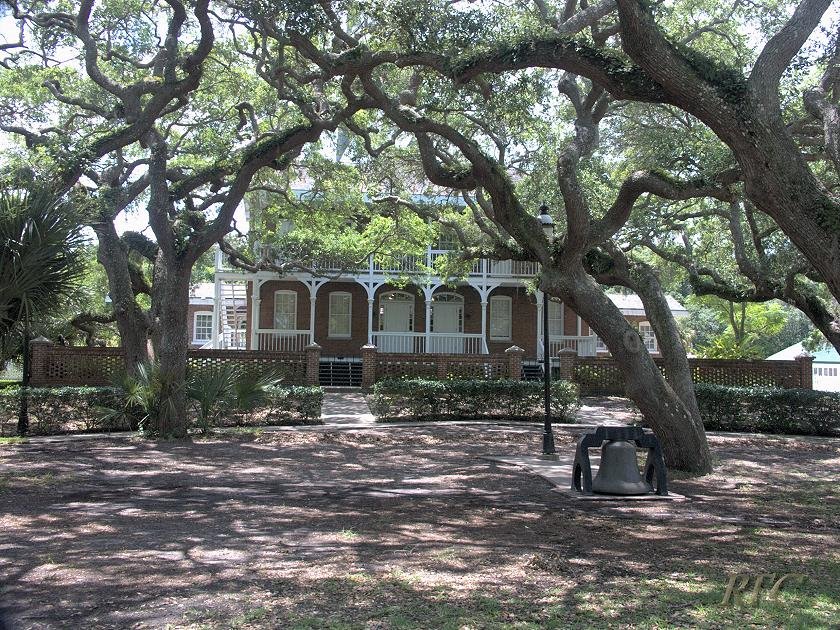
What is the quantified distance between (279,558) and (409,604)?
5.25 ft

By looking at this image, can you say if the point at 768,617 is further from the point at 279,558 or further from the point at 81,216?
the point at 81,216

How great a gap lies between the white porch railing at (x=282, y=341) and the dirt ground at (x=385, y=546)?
1686 centimetres

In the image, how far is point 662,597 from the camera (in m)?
4.82

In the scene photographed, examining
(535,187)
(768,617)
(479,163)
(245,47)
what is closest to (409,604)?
(768,617)

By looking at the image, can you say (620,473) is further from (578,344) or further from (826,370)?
(826,370)

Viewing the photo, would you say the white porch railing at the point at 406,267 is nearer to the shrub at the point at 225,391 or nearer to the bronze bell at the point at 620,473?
the shrub at the point at 225,391

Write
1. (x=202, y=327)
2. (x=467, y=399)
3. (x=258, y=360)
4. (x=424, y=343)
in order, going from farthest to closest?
(x=202, y=327)
(x=424, y=343)
(x=258, y=360)
(x=467, y=399)

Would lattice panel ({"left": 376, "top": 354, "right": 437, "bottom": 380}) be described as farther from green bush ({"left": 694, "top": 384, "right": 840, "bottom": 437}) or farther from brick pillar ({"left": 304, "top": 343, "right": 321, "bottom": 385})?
green bush ({"left": 694, "top": 384, "right": 840, "bottom": 437})

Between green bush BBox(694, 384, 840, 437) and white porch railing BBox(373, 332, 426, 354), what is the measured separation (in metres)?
13.0

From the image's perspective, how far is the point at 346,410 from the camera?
20.0 meters

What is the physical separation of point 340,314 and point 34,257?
72.3 feet

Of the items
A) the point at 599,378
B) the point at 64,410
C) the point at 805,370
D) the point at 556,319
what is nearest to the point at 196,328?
the point at 556,319

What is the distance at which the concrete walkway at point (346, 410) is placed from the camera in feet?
57.4

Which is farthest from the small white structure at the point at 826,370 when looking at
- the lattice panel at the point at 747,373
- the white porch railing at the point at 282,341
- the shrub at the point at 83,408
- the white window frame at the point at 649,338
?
the shrub at the point at 83,408
